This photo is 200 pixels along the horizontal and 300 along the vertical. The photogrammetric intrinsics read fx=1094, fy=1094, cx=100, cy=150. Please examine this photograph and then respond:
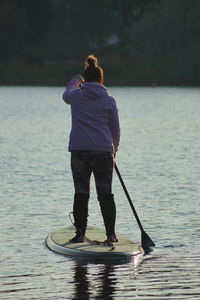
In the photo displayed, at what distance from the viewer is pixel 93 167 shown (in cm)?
1204

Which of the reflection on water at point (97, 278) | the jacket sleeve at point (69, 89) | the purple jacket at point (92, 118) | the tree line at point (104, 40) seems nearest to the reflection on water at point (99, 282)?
the reflection on water at point (97, 278)

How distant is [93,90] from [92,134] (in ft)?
1.59

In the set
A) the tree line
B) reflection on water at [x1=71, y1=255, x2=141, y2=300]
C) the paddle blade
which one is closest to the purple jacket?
reflection on water at [x1=71, y1=255, x2=141, y2=300]

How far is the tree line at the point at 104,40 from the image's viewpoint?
86.2 metres

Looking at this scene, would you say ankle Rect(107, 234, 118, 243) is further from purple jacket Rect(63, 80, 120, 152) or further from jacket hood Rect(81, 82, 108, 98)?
jacket hood Rect(81, 82, 108, 98)

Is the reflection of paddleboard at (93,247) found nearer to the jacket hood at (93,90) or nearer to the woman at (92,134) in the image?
the woman at (92,134)

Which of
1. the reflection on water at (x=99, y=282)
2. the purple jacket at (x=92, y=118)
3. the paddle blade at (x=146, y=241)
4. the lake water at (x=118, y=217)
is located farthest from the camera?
the paddle blade at (x=146, y=241)

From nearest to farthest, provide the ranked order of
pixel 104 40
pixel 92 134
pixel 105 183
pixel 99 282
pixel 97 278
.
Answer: pixel 99 282
pixel 97 278
pixel 92 134
pixel 105 183
pixel 104 40

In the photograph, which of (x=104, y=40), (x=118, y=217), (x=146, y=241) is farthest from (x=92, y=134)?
(x=104, y=40)

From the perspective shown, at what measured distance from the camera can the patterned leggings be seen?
471 inches

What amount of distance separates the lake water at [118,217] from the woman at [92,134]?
849 millimetres

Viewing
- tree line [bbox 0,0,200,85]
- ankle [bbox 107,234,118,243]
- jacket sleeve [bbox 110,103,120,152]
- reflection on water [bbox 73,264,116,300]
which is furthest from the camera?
tree line [bbox 0,0,200,85]

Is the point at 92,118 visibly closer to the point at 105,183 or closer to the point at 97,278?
the point at 105,183

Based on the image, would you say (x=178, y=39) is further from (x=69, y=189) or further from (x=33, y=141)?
(x=69, y=189)
